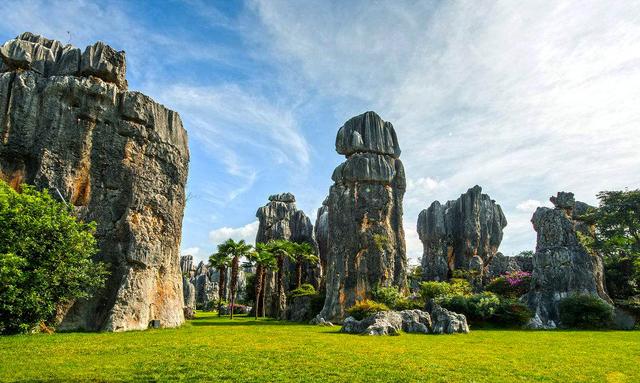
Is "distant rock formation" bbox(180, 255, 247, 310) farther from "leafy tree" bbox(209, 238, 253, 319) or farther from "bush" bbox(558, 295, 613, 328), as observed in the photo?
"bush" bbox(558, 295, 613, 328)

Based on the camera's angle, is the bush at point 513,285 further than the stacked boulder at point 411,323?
Yes

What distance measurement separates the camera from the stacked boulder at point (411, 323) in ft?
74.5

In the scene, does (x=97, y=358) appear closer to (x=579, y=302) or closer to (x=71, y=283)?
(x=71, y=283)

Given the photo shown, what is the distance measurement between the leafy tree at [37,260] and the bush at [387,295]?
76.4ft

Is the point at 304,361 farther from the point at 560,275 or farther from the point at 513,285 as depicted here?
the point at 513,285

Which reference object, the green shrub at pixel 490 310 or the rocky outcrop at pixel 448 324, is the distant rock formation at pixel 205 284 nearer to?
the green shrub at pixel 490 310

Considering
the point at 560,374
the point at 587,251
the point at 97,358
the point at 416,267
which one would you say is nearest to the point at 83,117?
the point at 97,358

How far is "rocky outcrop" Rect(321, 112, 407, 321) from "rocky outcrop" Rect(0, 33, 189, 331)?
17.3 metres

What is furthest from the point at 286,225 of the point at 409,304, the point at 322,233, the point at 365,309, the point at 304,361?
the point at 304,361

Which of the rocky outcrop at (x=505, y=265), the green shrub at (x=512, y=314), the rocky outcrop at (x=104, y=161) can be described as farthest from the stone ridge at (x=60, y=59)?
the rocky outcrop at (x=505, y=265)

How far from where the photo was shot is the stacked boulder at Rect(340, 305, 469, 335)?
894 inches

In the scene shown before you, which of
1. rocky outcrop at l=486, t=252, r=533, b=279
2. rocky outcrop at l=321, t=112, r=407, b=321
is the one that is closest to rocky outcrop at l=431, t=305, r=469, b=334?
rocky outcrop at l=321, t=112, r=407, b=321

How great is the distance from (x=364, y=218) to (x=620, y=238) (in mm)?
22405

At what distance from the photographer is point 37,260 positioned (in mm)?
18844
